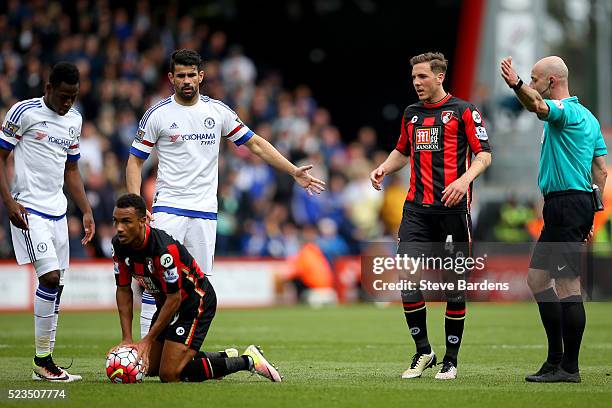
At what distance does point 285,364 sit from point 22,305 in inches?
386

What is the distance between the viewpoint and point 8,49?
68.1 feet

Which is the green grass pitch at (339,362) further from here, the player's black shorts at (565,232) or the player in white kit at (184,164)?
the player in white kit at (184,164)

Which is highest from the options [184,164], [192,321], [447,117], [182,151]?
[447,117]

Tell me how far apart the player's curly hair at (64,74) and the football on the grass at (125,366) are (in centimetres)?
240

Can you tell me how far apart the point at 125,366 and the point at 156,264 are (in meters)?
0.85

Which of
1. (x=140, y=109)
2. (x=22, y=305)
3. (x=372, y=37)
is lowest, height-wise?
(x=22, y=305)

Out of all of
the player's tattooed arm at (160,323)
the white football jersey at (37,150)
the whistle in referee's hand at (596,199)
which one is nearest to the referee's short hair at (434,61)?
the whistle in referee's hand at (596,199)

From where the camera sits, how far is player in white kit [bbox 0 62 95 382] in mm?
9086

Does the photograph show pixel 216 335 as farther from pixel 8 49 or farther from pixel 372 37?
pixel 372 37

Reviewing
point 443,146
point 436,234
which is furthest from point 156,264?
point 443,146

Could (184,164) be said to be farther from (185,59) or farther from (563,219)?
(563,219)

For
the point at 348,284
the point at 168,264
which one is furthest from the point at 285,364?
the point at 348,284

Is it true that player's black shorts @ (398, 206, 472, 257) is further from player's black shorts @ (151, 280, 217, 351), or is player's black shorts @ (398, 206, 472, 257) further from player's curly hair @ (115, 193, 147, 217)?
player's curly hair @ (115, 193, 147, 217)

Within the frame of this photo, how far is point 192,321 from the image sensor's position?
8.59m
